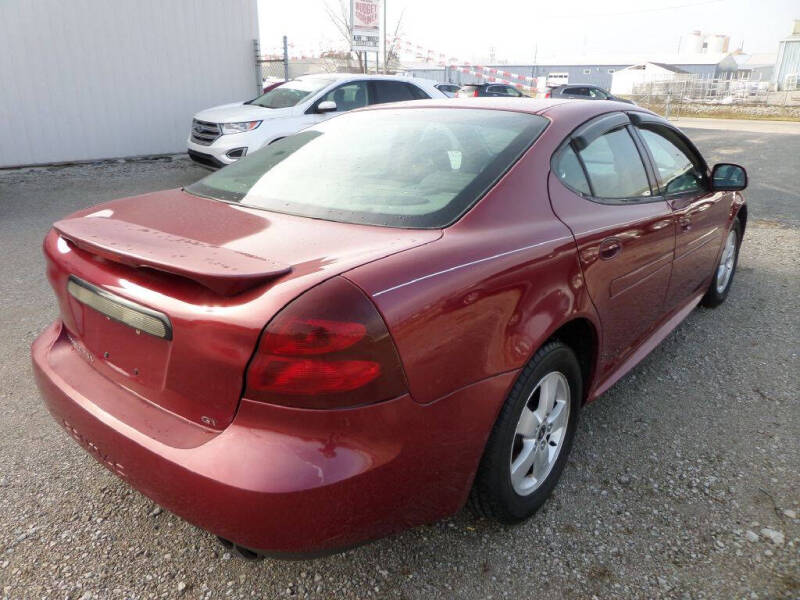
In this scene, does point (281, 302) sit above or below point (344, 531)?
above

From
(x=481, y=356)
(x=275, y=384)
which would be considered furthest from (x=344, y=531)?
(x=481, y=356)

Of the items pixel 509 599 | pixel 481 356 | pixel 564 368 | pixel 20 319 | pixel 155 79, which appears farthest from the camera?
pixel 155 79

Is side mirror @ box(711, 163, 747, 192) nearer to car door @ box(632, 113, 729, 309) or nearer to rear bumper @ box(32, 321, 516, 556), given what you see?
car door @ box(632, 113, 729, 309)

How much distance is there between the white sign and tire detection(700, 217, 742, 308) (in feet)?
61.9

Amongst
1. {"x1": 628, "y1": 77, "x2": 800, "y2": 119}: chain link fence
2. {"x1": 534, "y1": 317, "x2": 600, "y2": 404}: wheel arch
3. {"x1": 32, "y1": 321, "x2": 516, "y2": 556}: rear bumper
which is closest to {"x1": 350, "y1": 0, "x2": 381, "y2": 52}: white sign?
{"x1": 628, "y1": 77, "x2": 800, "y2": 119}: chain link fence

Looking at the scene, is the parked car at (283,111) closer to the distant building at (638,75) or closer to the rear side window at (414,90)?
the rear side window at (414,90)

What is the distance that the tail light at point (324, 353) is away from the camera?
143 cm

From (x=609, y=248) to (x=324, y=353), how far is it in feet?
4.59

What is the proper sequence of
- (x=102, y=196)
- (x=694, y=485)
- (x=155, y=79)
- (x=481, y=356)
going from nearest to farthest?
1. (x=481, y=356)
2. (x=694, y=485)
3. (x=102, y=196)
4. (x=155, y=79)

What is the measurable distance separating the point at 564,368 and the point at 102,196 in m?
7.90

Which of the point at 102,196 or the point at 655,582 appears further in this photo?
the point at 102,196

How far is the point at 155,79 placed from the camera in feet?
37.3

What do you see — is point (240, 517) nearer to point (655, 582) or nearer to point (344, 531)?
point (344, 531)

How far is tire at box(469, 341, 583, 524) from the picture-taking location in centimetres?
190
